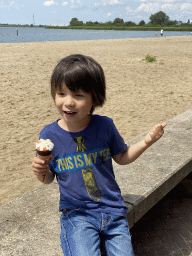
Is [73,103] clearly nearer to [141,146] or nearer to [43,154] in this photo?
[43,154]

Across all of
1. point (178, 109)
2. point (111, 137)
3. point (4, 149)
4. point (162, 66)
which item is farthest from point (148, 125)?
point (162, 66)

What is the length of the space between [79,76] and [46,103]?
21.3 ft

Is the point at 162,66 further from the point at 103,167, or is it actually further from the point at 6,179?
the point at 103,167

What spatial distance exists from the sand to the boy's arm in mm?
1982

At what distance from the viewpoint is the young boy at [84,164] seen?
1.71 m

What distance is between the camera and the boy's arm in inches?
74.7

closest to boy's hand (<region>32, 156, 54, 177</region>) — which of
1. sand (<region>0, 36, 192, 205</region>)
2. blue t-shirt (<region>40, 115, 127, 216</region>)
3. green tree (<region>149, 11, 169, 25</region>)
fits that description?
blue t-shirt (<region>40, 115, 127, 216</region>)

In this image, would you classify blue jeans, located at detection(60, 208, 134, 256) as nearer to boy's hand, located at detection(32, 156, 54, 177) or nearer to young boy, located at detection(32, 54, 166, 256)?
young boy, located at detection(32, 54, 166, 256)

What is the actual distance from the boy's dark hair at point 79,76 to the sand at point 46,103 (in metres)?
2.18

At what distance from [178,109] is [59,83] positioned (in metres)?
6.23

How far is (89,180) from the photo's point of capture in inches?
71.1

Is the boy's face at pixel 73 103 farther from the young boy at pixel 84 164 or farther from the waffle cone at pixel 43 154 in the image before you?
the waffle cone at pixel 43 154

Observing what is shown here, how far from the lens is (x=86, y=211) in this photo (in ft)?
5.81

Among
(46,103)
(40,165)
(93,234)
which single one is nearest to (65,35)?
(46,103)
